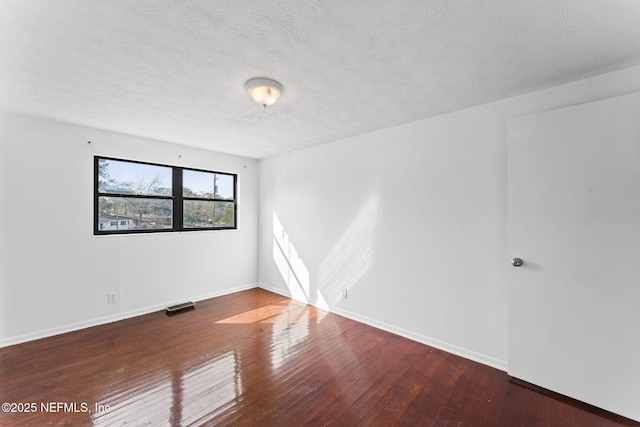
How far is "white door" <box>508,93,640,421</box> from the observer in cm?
195

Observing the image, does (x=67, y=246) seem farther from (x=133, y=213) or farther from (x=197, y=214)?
(x=197, y=214)

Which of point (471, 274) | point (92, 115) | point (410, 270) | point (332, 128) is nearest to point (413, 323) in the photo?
point (410, 270)

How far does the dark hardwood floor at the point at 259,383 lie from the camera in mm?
1937

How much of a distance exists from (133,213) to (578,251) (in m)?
5.07

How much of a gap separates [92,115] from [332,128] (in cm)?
271

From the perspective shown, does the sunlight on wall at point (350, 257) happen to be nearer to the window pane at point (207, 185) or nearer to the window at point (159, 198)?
the window at point (159, 198)

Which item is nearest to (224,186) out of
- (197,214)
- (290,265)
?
(197,214)

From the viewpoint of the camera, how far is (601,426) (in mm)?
1868

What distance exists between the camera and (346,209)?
3.85m

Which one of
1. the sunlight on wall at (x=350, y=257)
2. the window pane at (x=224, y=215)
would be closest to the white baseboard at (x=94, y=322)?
the window pane at (x=224, y=215)

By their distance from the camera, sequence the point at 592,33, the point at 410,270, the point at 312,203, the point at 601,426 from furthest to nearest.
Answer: the point at 312,203 < the point at 410,270 < the point at 601,426 < the point at 592,33

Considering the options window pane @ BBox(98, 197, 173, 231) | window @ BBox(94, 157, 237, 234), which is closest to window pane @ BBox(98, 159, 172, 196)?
window @ BBox(94, 157, 237, 234)

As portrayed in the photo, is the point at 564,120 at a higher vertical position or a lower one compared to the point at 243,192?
higher

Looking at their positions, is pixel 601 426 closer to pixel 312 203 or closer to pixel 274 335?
pixel 274 335
